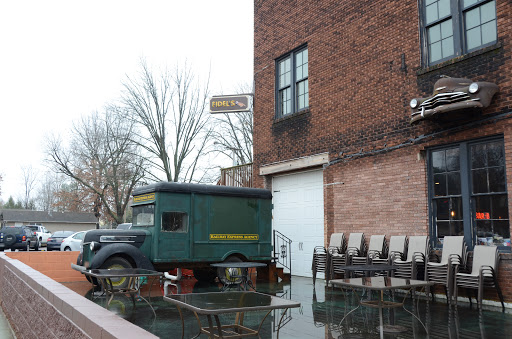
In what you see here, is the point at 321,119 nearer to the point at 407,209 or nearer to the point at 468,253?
the point at 407,209

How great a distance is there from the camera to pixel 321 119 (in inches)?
478

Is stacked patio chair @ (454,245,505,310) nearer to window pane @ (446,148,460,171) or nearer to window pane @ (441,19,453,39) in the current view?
window pane @ (446,148,460,171)

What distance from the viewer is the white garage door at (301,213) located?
12383mm

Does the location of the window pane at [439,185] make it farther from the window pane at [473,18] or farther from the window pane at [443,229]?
the window pane at [473,18]

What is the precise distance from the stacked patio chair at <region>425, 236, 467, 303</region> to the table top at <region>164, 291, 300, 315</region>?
4.58m

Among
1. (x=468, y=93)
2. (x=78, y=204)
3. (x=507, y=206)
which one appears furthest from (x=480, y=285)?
(x=78, y=204)

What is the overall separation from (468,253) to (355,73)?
4965 mm

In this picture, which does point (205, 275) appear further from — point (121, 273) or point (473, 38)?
point (473, 38)

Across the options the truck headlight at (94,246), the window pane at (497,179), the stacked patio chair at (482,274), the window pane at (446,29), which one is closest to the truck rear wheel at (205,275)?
the truck headlight at (94,246)

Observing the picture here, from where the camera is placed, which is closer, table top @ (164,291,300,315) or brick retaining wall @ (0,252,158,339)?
brick retaining wall @ (0,252,158,339)

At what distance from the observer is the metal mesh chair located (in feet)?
34.0

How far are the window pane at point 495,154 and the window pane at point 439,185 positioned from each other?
97 centimetres

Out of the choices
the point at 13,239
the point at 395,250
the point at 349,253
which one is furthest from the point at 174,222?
the point at 13,239

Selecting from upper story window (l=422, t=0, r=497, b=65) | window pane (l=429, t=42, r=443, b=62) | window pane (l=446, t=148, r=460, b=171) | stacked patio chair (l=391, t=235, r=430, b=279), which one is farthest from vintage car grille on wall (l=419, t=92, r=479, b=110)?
stacked patio chair (l=391, t=235, r=430, b=279)
